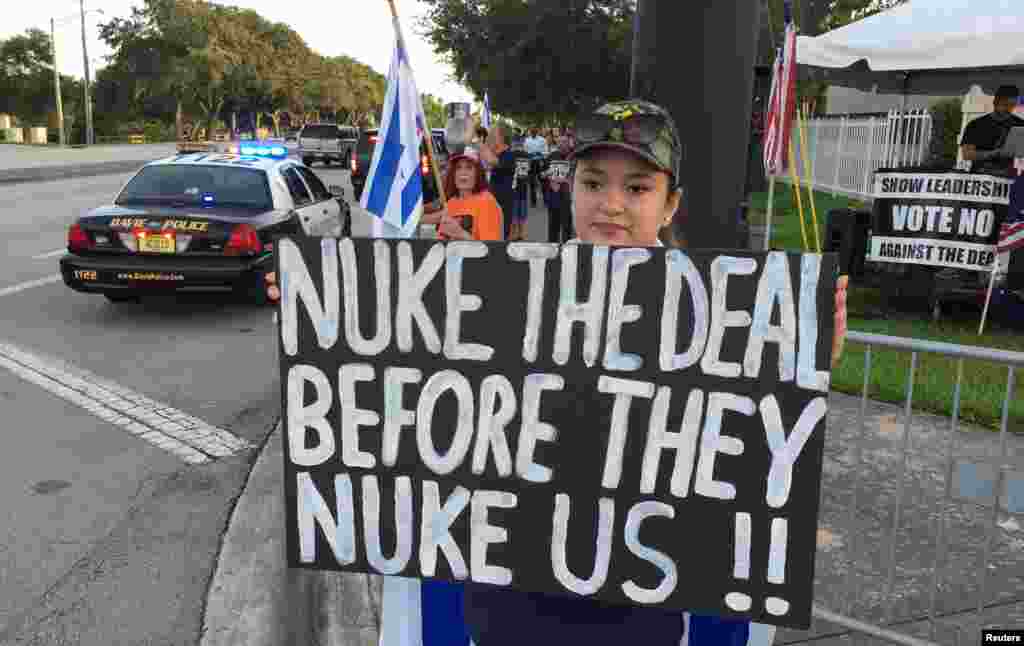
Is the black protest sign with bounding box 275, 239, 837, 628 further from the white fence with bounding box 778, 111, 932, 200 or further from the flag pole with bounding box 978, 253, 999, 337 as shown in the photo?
the white fence with bounding box 778, 111, 932, 200

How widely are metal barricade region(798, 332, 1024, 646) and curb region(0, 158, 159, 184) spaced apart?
22604 millimetres

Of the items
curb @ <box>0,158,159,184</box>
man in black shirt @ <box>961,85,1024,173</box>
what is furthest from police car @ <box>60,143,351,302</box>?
curb @ <box>0,158,159,184</box>

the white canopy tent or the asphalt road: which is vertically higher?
the white canopy tent

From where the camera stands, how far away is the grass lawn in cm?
398

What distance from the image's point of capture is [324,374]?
76.3 inches

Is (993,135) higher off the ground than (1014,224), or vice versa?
(993,135)

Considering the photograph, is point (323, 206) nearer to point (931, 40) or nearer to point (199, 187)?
point (199, 187)

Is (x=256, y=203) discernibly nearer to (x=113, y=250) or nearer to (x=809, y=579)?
(x=113, y=250)

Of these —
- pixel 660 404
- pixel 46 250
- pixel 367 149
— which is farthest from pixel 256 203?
pixel 367 149

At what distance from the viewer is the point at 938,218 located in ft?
26.8

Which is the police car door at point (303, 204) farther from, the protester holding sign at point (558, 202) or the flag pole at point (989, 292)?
the flag pole at point (989, 292)

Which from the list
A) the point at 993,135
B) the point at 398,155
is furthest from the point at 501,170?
the point at 398,155

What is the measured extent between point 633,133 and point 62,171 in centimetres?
3060

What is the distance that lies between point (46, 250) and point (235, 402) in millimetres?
7743
